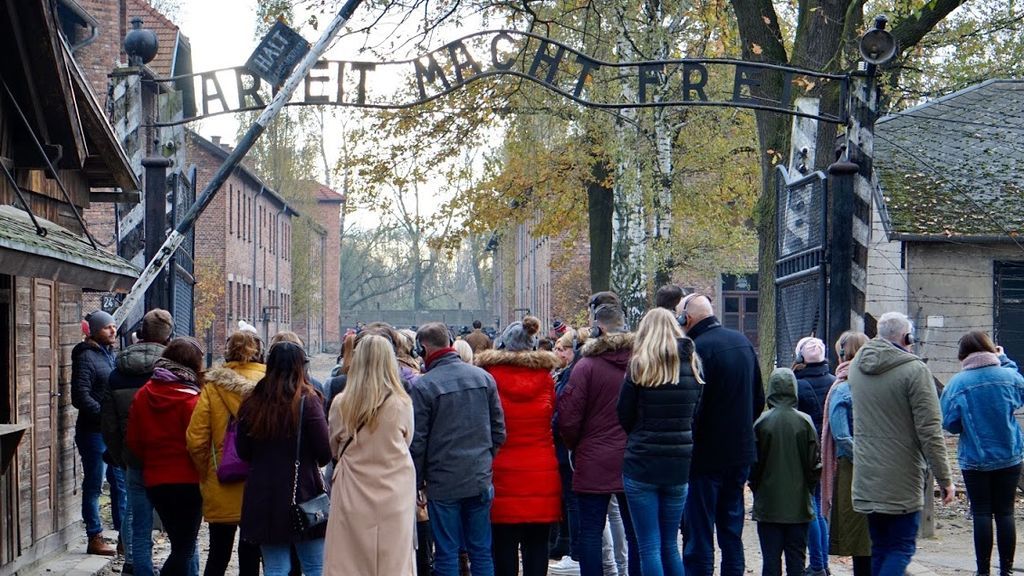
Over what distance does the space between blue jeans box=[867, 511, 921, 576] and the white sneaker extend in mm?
3046

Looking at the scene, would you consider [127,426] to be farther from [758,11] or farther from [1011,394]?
[758,11]

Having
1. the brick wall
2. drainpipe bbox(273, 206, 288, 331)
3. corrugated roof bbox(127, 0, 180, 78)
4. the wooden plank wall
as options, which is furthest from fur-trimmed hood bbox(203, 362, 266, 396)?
drainpipe bbox(273, 206, 288, 331)

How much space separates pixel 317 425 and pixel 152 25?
32.5 m

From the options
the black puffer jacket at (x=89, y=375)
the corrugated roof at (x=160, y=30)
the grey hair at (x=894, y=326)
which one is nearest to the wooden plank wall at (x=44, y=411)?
the black puffer jacket at (x=89, y=375)

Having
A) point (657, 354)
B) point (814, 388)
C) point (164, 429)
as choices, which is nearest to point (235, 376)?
point (164, 429)

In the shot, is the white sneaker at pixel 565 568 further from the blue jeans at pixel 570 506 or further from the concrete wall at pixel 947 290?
the concrete wall at pixel 947 290

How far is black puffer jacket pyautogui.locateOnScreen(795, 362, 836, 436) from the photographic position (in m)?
10.1

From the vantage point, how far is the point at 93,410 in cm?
1114

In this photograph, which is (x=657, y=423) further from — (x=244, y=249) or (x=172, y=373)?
(x=244, y=249)

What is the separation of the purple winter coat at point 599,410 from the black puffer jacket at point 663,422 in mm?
423

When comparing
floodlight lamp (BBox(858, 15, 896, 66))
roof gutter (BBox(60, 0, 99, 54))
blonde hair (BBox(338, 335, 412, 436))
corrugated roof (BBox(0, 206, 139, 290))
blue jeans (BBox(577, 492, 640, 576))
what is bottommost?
blue jeans (BBox(577, 492, 640, 576))

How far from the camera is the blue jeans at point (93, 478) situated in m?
11.5

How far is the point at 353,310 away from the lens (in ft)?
367

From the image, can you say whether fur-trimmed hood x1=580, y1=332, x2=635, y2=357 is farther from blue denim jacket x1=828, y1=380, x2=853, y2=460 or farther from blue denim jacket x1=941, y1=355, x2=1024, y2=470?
blue denim jacket x1=941, y1=355, x2=1024, y2=470
